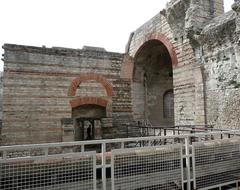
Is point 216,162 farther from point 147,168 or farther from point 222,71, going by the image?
point 222,71

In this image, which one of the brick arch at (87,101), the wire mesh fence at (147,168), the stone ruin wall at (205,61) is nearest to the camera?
the wire mesh fence at (147,168)

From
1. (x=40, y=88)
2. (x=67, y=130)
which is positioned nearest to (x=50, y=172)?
(x=67, y=130)

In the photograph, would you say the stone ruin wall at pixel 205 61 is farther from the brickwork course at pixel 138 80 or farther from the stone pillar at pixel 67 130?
the stone pillar at pixel 67 130

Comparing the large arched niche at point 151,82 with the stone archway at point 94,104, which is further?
the large arched niche at point 151,82

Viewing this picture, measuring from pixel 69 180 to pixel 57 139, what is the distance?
7.67m

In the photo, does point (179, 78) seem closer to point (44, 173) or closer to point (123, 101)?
point (123, 101)

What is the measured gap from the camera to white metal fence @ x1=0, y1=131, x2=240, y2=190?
8.18 ft

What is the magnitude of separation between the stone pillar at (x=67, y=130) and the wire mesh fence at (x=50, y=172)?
7519mm

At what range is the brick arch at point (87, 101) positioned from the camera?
10.5 meters

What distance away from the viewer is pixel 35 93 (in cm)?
986

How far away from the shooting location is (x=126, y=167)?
2.98 meters

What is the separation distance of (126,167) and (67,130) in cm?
750

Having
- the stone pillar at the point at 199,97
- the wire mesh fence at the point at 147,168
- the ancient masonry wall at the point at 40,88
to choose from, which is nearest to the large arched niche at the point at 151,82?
the ancient masonry wall at the point at 40,88

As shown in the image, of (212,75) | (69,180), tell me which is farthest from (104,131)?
(69,180)
